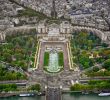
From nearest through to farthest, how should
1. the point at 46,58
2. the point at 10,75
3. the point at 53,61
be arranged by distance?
the point at 10,75
the point at 53,61
the point at 46,58

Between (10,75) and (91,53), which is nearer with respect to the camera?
(10,75)

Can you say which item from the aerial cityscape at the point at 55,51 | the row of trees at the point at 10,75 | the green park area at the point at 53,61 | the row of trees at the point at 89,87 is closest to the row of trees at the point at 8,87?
the aerial cityscape at the point at 55,51

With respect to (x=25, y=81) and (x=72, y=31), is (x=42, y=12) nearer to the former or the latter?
(x=72, y=31)

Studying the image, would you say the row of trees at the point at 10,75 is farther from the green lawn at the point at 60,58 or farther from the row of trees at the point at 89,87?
the row of trees at the point at 89,87

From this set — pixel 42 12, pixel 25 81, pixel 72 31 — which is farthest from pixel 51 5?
pixel 25 81

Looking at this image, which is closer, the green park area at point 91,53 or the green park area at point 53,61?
the green park area at point 91,53

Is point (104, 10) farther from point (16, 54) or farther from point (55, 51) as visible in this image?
point (16, 54)

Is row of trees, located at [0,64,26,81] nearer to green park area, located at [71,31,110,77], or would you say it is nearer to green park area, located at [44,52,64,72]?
green park area, located at [44,52,64,72]

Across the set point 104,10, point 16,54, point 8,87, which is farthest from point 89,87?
point 104,10
